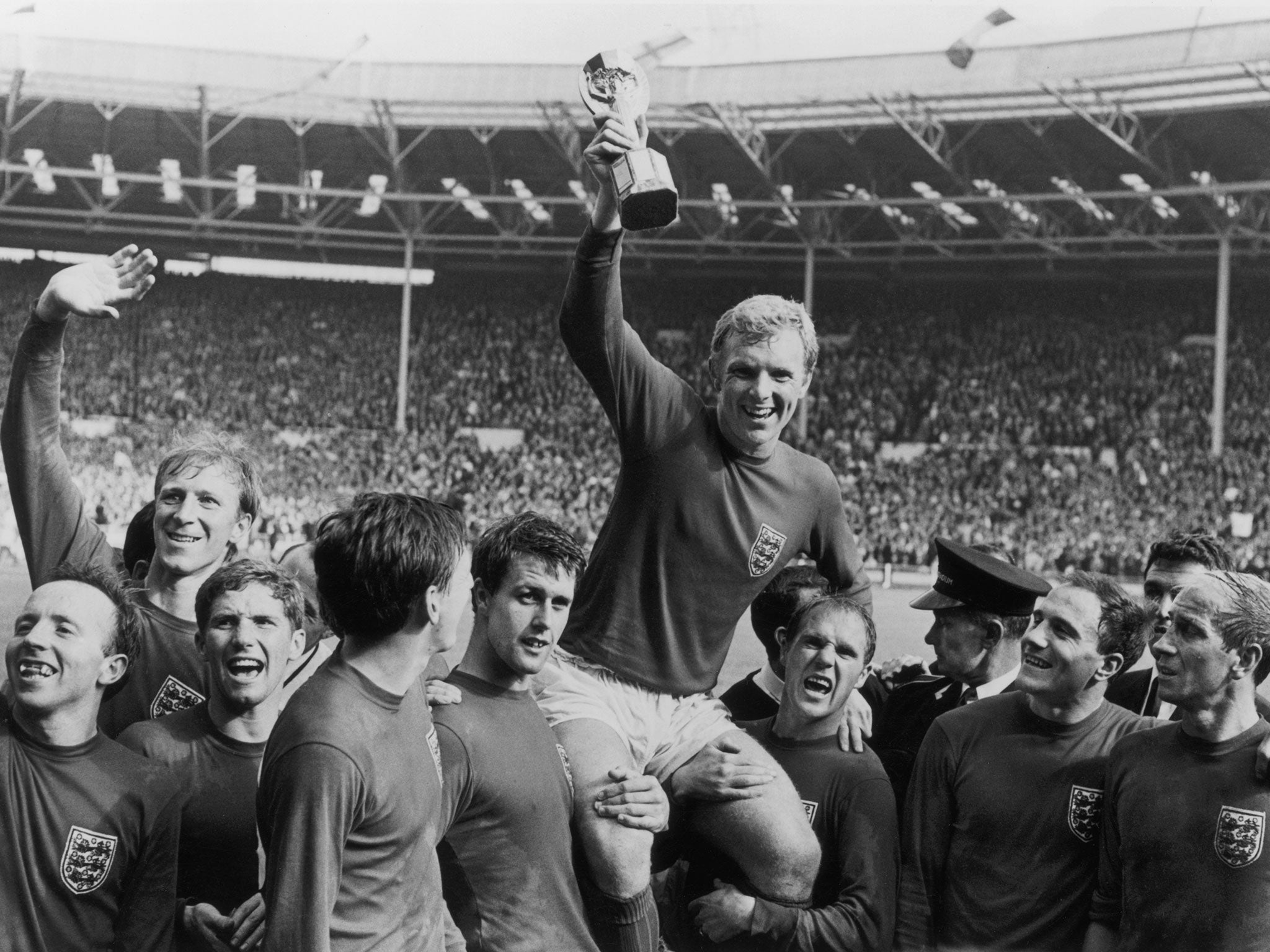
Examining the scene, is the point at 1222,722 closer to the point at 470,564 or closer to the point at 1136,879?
the point at 1136,879

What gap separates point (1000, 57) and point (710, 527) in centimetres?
2427

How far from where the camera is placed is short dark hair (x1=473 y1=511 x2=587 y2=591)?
11.2 feet

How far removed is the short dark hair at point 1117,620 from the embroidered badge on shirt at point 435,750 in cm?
202

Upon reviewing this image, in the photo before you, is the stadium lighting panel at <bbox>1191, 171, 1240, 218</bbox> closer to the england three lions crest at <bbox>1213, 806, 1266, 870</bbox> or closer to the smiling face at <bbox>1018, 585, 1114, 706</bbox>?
the smiling face at <bbox>1018, 585, 1114, 706</bbox>

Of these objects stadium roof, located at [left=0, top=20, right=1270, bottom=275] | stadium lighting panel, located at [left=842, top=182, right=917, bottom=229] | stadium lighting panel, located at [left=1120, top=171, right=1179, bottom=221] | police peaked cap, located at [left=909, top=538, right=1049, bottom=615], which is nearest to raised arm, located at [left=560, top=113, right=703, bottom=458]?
police peaked cap, located at [left=909, top=538, right=1049, bottom=615]

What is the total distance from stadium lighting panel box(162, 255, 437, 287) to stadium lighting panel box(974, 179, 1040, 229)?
15392 mm

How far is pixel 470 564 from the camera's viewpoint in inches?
132

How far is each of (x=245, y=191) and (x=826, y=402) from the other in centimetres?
1564

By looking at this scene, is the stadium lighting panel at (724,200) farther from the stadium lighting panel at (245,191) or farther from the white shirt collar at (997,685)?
the white shirt collar at (997,685)

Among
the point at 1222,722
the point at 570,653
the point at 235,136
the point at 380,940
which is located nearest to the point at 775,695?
the point at 570,653

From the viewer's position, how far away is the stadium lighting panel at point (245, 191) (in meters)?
32.5

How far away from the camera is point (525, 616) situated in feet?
11.0

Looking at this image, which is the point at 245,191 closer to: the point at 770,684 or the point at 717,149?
the point at 717,149

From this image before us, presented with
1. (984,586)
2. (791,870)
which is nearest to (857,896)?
(791,870)
